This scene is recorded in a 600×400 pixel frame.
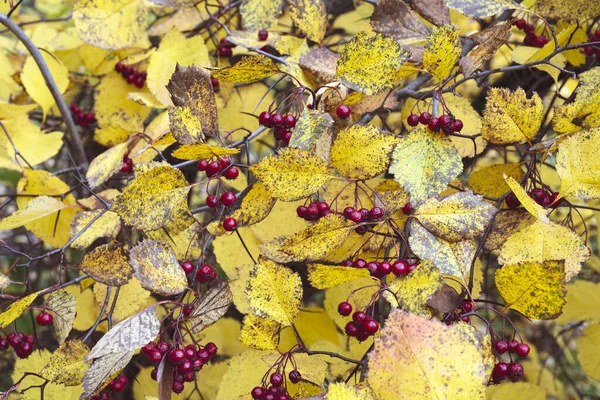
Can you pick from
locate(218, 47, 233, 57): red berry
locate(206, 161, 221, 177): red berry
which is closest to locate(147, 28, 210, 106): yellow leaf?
locate(218, 47, 233, 57): red berry

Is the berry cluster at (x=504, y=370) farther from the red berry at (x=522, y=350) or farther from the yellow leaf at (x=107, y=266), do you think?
the yellow leaf at (x=107, y=266)

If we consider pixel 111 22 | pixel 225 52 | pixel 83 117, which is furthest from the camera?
pixel 83 117

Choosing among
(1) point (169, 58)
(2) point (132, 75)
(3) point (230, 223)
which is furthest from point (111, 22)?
(3) point (230, 223)

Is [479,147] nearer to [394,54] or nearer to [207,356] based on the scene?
[394,54]

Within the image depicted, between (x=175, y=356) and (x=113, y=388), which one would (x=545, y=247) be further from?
(x=113, y=388)

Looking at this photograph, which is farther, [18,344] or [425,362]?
[18,344]

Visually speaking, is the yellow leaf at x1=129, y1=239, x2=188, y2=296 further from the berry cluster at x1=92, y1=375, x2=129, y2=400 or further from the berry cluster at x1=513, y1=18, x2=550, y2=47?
the berry cluster at x1=513, y1=18, x2=550, y2=47
